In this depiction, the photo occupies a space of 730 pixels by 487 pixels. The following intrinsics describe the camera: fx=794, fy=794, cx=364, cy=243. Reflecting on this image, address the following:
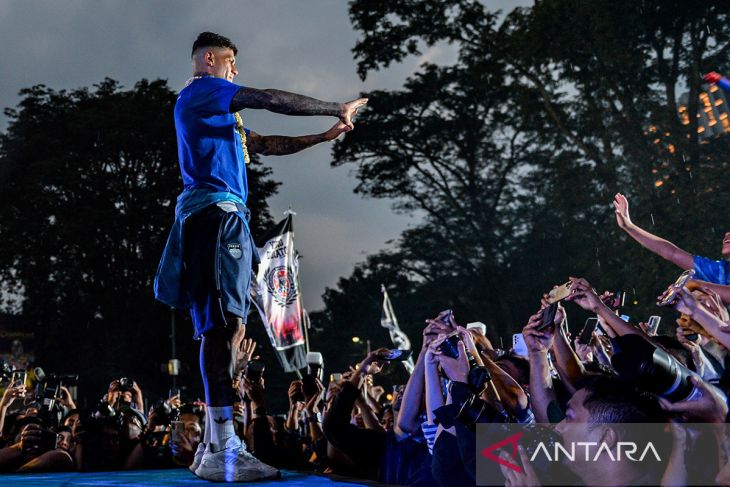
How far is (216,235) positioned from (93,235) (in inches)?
915

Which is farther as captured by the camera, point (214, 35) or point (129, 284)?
point (129, 284)

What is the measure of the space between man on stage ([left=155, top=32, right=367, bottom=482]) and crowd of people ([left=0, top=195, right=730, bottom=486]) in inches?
12.8

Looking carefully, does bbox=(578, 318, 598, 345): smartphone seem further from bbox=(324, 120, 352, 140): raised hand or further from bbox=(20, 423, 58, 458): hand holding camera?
bbox=(20, 423, 58, 458): hand holding camera

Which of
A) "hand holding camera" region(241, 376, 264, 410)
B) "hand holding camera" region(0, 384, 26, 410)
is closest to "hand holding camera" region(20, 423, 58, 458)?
"hand holding camera" region(0, 384, 26, 410)

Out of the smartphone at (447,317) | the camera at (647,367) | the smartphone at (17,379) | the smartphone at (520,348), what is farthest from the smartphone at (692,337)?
the smartphone at (17,379)

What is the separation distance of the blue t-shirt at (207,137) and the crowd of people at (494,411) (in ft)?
2.63

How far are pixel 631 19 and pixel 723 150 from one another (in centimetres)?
366

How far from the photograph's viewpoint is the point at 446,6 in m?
23.2

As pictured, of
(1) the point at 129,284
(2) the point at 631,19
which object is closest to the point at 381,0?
(2) the point at 631,19

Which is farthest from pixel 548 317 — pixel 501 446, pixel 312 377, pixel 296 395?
pixel 296 395

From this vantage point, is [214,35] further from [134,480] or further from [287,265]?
[287,265]

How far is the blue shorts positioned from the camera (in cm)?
351

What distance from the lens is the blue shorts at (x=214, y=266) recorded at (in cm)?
351

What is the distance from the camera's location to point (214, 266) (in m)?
3.52
